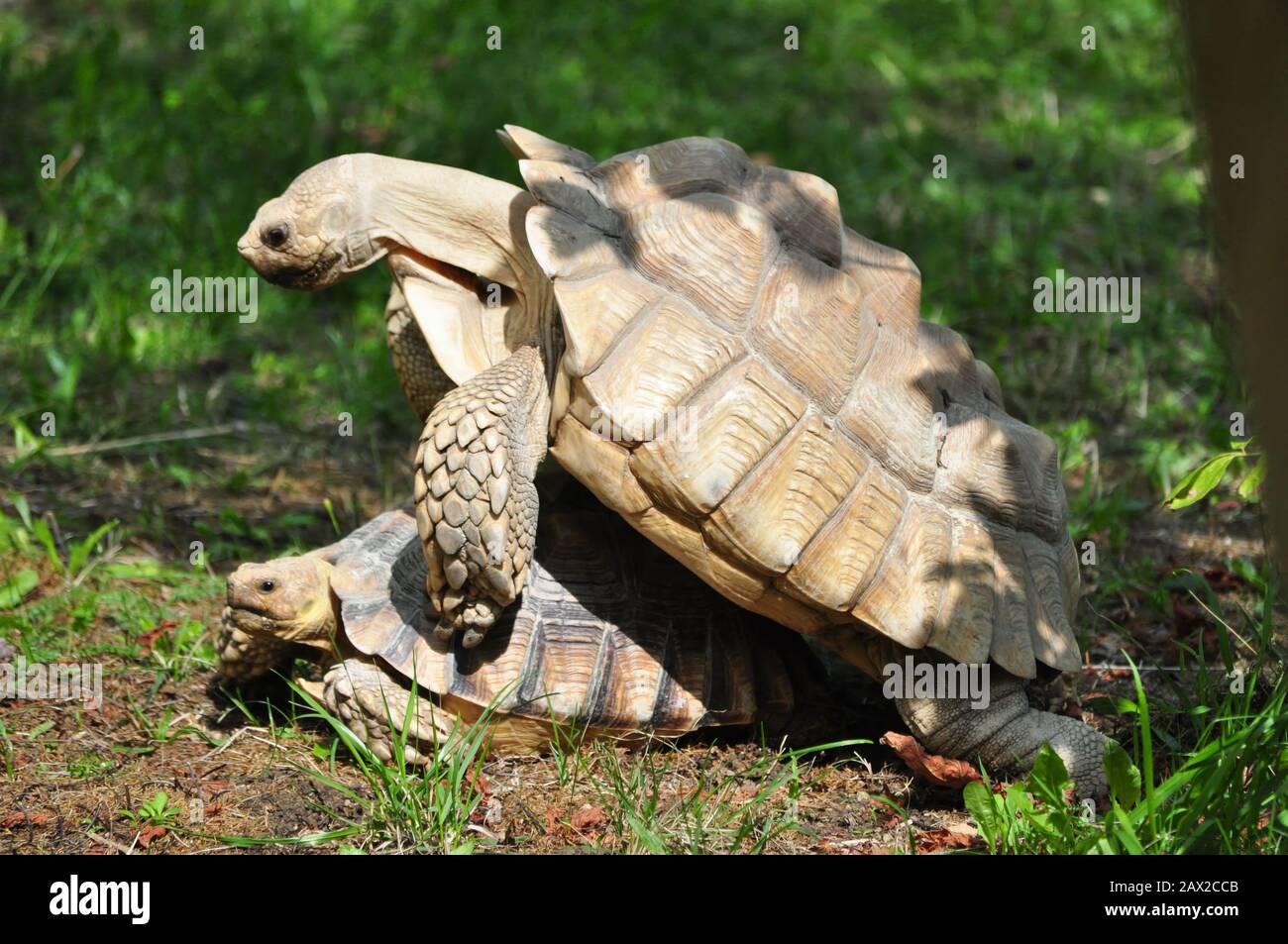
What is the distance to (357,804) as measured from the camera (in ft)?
12.0

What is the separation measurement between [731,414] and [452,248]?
3.56 feet

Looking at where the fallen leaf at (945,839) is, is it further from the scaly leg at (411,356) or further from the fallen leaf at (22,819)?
the fallen leaf at (22,819)

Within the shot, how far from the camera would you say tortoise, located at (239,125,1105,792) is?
3502 mm

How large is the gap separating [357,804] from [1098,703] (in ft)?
7.43

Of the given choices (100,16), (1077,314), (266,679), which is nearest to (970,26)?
(1077,314)

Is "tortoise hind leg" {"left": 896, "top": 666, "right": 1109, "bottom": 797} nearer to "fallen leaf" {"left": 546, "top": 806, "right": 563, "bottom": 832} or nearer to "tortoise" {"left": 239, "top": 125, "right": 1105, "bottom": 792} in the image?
"tortoise" {"left": 239, "top": 125, "right": 1105, "bottom": 792}

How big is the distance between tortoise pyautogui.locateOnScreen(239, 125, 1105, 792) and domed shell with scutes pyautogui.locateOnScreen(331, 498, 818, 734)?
5.6 inches

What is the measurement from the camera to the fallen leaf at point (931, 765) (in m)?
3.73

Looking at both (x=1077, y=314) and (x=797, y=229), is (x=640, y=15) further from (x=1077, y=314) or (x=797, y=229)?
(x=797, y=229)

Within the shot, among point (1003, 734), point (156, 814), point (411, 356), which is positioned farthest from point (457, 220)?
point (1003, 734)

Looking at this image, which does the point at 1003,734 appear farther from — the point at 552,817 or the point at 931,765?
the point at 552,817

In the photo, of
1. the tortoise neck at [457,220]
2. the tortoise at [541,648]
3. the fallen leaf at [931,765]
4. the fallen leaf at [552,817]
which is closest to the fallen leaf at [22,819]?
the tortoise at [541,648]

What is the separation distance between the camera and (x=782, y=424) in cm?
354

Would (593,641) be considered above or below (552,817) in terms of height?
above
